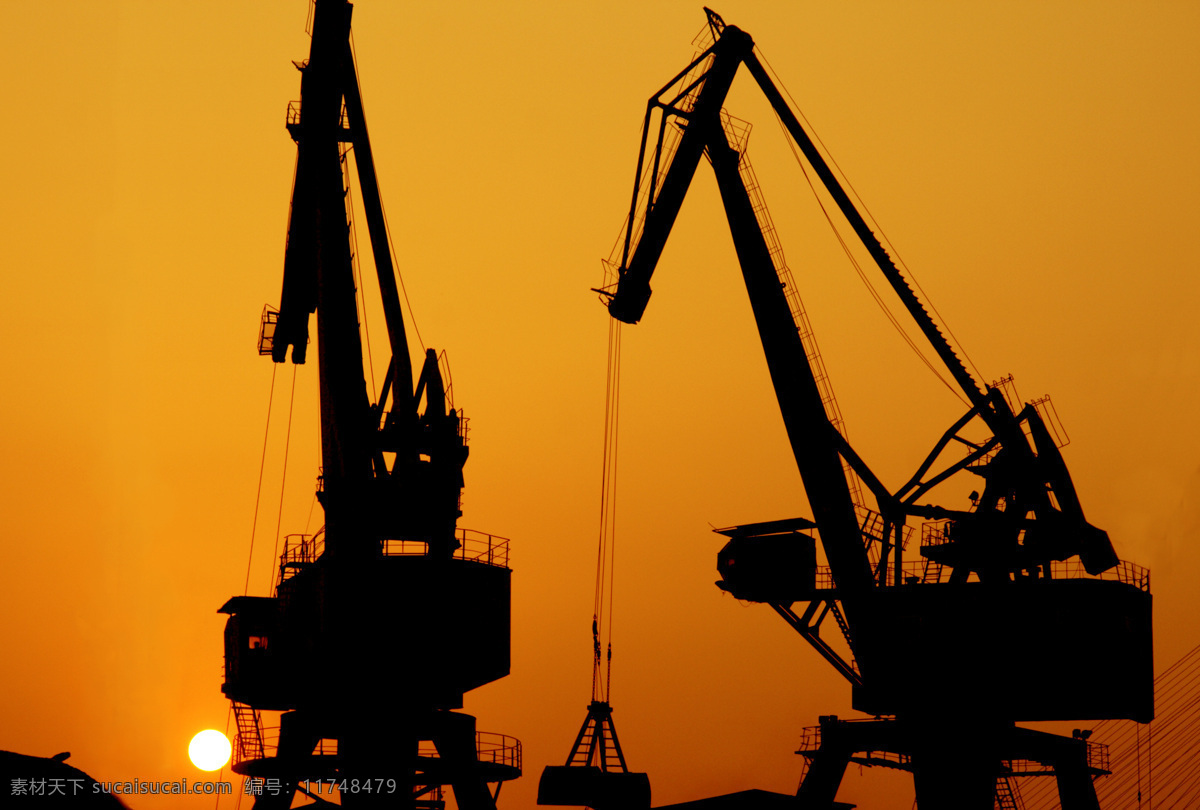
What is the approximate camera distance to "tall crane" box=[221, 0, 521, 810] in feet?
85.7

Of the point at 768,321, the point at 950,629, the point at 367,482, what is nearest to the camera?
the point at 367,482

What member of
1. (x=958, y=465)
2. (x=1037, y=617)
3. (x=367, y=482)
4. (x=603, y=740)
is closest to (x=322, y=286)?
(x=367, y=482)

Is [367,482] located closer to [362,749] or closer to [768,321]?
[362,749]

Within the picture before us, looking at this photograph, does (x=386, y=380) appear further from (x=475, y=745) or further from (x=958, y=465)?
(x=958, y=465)

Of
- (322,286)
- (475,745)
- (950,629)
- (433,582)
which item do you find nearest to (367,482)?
(433,582)

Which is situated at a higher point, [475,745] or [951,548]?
[951,548]

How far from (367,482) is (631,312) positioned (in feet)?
25.9

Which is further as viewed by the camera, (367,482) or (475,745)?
(475,745)

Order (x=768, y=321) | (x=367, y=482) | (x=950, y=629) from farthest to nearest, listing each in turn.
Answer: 1. (x=768, y=321)
2. (x=950, y=629)
3. (x=367, y=482)

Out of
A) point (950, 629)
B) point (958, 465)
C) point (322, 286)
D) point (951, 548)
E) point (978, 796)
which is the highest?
point (322, 286)

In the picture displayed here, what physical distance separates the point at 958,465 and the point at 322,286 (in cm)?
1508

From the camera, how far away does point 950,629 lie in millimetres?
28172

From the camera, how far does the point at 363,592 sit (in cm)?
2594

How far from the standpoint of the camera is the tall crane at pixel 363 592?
26125 mm
